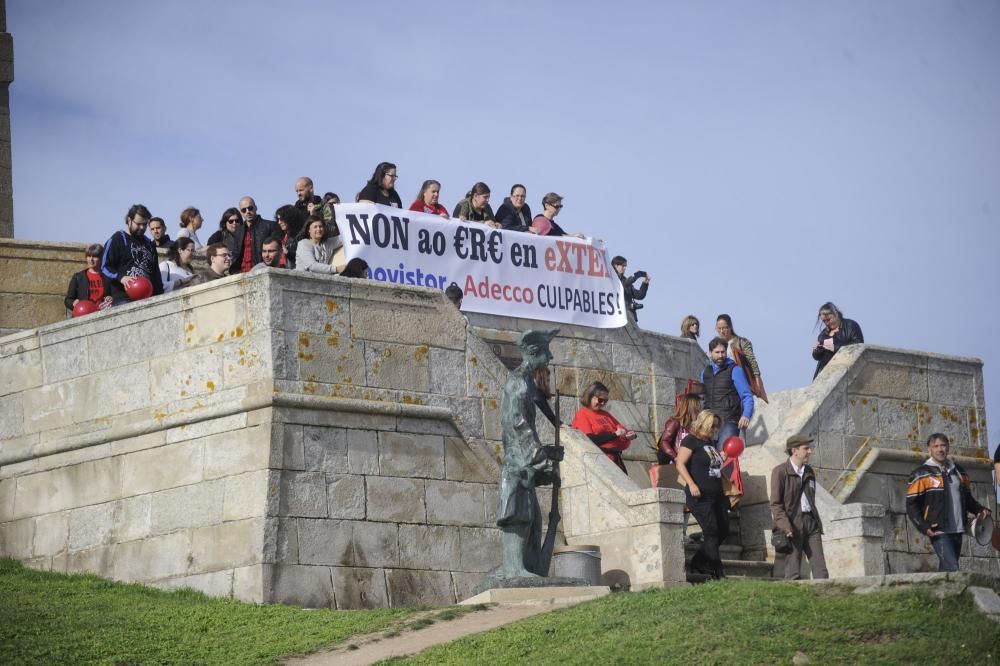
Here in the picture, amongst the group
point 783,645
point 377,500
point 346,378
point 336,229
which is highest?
point 336,229

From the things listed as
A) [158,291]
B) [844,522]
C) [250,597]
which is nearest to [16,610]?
[250,597]

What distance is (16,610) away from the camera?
14758 mm

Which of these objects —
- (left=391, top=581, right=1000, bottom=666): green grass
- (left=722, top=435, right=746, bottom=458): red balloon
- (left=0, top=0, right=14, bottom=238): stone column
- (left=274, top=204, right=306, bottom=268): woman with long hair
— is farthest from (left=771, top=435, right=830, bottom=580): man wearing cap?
A: (left=0, top=0, right=14, bottom=238): stone column

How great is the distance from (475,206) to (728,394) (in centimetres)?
369

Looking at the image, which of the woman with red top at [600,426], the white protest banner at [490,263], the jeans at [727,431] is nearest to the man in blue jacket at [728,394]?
the jeans at [727,431]

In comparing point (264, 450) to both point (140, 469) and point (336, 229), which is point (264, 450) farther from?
point (336, 229)

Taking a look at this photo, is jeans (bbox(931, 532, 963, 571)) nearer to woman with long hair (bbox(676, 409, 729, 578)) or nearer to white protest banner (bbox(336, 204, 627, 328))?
woman with long hair (bbox(676, 409, 729, 578))

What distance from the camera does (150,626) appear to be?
14508mm

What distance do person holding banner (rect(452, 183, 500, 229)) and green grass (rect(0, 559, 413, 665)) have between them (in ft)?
20.6

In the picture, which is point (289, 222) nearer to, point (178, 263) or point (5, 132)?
point (178, 263)

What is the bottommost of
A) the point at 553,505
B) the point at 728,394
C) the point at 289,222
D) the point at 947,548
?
the point at 947,548

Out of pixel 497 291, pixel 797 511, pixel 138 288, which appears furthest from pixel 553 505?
pixel 138 288

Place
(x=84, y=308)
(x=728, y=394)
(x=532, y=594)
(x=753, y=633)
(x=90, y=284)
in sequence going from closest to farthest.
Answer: (x=753, y=633) → (x=532, y=594) → (x=84, y=308) → (x=90, y=284) → (x=728, y=394)

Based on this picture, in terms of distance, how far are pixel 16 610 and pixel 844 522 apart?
7894 millimetres
